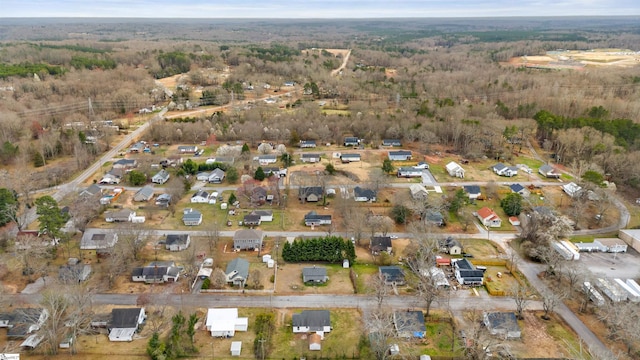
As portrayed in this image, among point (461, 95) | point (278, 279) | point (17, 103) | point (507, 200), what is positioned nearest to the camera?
point (278, 279)

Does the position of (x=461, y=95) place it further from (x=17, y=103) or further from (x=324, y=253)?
(x=17, y=103)

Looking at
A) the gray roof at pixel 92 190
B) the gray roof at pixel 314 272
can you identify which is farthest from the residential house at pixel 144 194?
the gray roof at pixel 314 272

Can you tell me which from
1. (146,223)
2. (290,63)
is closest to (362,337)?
(146,223)

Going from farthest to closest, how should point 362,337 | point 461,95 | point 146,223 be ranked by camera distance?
point 461,95, point 146,223, point 362,337

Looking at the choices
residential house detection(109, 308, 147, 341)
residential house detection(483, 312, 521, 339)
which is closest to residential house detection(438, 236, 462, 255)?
residential house detection(483, 312, 521, 339)

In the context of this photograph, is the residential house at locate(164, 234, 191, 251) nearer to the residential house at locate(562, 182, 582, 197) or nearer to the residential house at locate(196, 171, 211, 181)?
the residential house at locate(196, 171, 211, 181)

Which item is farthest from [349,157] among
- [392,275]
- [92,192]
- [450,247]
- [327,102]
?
[327,102]

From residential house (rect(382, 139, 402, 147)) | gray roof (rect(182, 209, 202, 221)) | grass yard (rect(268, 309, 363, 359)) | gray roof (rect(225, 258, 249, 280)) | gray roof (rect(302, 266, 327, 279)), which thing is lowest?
grass yard (rect(268, 309, 363, 359))
